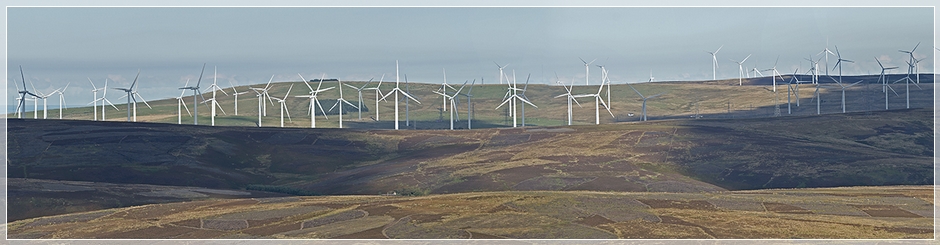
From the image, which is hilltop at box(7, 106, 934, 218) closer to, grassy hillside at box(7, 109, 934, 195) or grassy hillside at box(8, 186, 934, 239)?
grassy hillside at box(7, 109, 934, 195)

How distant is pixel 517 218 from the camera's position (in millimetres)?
45094

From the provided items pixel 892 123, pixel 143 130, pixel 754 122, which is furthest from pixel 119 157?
pixel 892 123

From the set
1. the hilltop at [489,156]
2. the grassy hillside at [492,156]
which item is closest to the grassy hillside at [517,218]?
the grassy hillside at [492,156]

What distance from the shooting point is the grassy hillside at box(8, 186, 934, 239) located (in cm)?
4034

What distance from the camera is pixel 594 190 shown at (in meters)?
66.2

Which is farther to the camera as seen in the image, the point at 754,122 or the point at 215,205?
the point at 754,122

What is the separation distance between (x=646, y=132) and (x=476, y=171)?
2926cm

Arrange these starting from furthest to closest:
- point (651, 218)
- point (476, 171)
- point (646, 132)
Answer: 1. point (646, 132)
2. point (476, 171)
3. point (651, 218)

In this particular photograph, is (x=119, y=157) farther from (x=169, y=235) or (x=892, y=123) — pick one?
(x=892, y=123)

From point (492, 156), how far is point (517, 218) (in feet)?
150

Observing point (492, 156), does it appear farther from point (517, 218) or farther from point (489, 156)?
point (517, 218)

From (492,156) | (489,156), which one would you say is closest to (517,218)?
(492,156)

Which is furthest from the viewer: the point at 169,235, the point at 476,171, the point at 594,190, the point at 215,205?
the point at 476,171

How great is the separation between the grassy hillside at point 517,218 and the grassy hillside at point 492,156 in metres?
14.4
